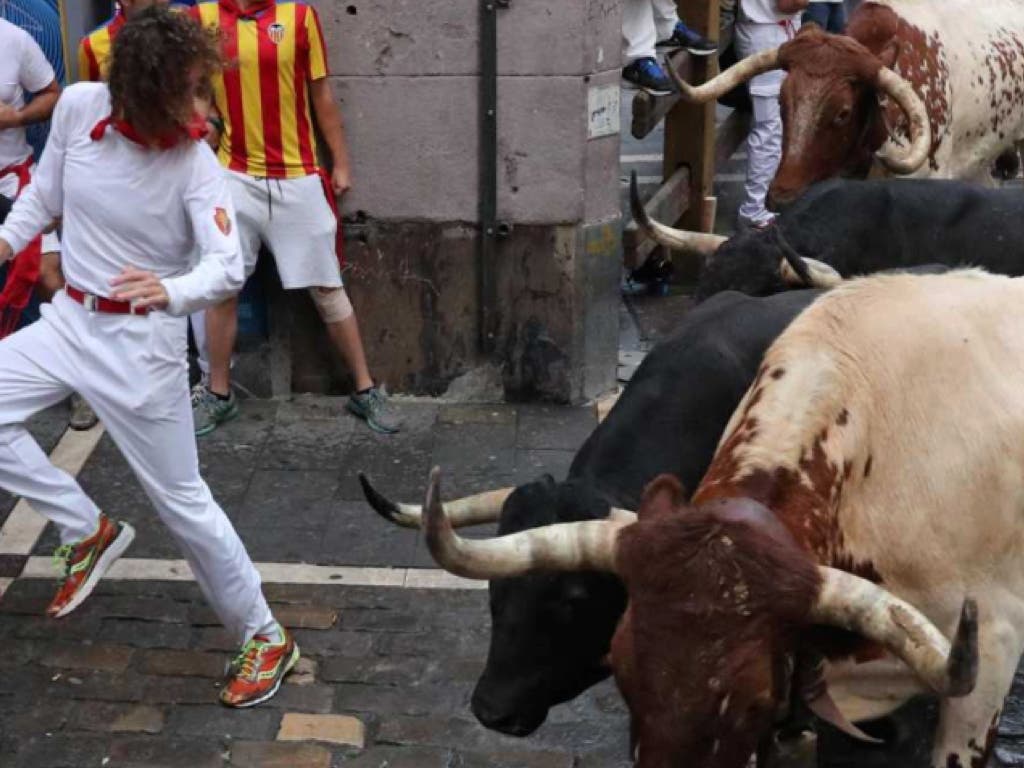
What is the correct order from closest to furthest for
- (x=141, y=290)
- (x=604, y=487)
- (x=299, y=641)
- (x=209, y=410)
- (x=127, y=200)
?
(x=604, y=487)
(x=141, y=290)
(x=127, y=200)
(x=299, y=641)
(x=209, y=410)

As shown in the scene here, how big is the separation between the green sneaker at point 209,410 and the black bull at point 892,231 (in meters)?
2.70

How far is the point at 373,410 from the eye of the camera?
26.1ft

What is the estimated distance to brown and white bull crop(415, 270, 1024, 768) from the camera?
142 inches

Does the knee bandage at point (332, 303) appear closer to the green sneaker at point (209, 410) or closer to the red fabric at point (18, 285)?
the green sneaker at point (209, 410)

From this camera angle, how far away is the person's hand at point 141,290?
5.13 meters

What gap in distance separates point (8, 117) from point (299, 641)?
2875mm

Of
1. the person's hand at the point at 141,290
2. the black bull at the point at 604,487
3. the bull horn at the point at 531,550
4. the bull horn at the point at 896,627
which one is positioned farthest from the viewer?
the person's hand at the point at 141,290

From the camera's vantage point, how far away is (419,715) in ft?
18.7

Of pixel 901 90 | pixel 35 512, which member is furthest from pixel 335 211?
pixel 901 90

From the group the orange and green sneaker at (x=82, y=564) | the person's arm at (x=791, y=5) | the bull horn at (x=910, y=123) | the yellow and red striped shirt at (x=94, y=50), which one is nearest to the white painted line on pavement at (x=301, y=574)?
the orange and green sneaker at (x=82, y=564)

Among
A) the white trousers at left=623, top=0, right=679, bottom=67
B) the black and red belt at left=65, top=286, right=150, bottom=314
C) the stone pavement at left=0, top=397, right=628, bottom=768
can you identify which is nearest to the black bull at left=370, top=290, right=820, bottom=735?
the stone pavement at left=0, top=397, right=628, bottom=768

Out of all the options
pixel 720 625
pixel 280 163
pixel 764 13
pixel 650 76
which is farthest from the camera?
pixel 764 13

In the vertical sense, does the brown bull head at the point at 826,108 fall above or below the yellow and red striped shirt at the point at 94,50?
below

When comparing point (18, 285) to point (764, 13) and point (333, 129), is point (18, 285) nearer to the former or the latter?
point (333, 129)
